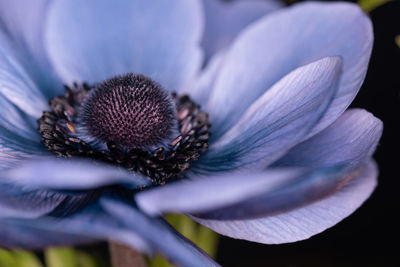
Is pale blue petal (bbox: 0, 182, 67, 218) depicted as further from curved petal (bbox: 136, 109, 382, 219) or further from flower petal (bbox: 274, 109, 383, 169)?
flower petal (bbox: 274, 109, 383, 169)

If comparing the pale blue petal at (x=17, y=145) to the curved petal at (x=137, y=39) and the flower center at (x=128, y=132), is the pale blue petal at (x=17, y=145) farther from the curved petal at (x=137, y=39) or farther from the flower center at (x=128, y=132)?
the curved petal at (x=137, y=39)

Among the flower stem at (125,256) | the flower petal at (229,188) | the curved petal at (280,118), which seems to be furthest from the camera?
the flower stem at (125,256)

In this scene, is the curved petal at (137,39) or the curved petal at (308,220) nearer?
the curved petal at (308,220)

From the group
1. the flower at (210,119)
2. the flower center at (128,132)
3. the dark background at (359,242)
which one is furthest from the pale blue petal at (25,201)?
the dark background at (359,242)

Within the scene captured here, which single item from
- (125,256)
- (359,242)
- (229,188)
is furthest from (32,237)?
(359,242)

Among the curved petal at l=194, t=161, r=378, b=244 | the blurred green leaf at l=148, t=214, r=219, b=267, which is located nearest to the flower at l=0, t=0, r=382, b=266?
the curved petal at l=194, t=161, r=378, b=244

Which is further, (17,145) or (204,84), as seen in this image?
(204,84)

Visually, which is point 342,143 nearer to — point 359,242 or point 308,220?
point 308,220

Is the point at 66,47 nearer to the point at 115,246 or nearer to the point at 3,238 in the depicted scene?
the point at 115,246

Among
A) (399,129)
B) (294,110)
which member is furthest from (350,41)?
(399,129)
